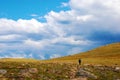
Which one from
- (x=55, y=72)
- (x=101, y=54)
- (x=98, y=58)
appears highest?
(x=101, y=54)

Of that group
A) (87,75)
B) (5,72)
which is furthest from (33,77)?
(87,75)

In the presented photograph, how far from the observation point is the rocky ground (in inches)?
2178

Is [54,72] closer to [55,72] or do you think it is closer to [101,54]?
[55,72]

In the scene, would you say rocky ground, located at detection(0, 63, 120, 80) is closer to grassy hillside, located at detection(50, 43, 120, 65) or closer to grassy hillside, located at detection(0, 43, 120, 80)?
grassy hillside, located at detection(0, 43, 120, 80)

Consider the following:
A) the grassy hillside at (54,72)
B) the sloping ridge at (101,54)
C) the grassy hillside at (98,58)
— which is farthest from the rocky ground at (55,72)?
the sloping ridge at (101,54)

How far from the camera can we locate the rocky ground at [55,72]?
2178 inches

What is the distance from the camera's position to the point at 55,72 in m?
57.1

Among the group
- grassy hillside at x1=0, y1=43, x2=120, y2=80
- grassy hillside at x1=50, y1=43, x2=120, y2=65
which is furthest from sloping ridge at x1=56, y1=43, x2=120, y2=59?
grassy hillside at x1=0, y1=43, x2=120, y2=80

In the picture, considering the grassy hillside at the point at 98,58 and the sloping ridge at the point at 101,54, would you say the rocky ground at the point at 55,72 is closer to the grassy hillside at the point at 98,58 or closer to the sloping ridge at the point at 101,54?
the grassy hillside at the point at 98,58

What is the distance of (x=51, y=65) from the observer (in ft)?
196

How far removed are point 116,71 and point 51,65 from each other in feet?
38.3

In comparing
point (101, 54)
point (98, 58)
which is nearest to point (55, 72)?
point (98, 58)

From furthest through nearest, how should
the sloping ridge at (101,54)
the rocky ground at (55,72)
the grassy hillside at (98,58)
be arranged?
the sloping ridge at (101,54) → the grassy hillside at (98,58) → the rocky ground at (55,72)

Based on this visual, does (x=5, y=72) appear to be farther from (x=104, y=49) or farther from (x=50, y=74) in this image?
(x=104, y=49)
